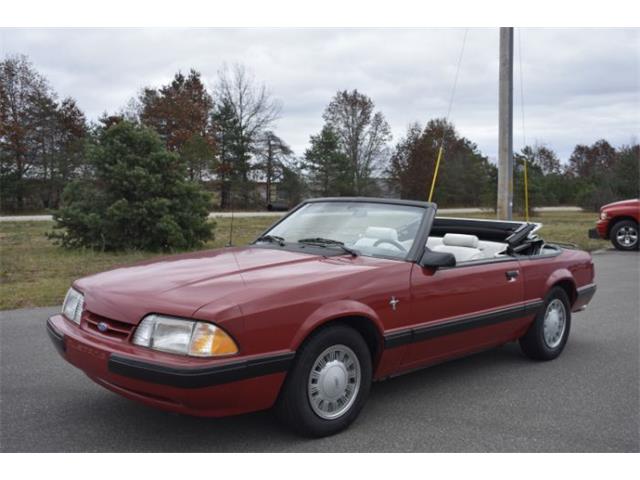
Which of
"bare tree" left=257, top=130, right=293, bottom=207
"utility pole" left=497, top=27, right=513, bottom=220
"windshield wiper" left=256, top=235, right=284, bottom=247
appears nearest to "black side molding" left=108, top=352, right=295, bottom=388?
"windshield wiper" left=256, top=235, right=284, bottom=247

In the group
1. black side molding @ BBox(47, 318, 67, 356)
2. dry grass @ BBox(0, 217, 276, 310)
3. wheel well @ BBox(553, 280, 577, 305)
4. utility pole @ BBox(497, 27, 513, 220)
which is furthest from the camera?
utility pole @ BBox(497, 27, 513, 220)

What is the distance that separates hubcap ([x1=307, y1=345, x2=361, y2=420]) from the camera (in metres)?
3.63

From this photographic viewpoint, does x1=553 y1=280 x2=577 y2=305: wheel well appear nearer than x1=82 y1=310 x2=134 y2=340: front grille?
No

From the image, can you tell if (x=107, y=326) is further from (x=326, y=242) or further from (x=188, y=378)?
(x=326, y=242)

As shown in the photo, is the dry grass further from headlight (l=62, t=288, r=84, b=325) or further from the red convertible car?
the red convertible car

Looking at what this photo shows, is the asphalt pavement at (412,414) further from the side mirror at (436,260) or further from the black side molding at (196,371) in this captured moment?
the side mirror at (436,260)

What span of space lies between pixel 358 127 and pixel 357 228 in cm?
4849

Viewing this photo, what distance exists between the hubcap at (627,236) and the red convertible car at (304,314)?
459 inches

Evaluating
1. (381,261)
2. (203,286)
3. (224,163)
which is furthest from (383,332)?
(224,163)

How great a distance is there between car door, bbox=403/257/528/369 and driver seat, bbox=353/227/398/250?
12.7 inches

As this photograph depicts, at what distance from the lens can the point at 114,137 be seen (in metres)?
13.0

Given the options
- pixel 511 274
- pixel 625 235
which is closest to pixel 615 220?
pixel 625 235

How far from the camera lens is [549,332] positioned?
5.64 metres

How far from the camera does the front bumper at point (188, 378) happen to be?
3156 millimetres
